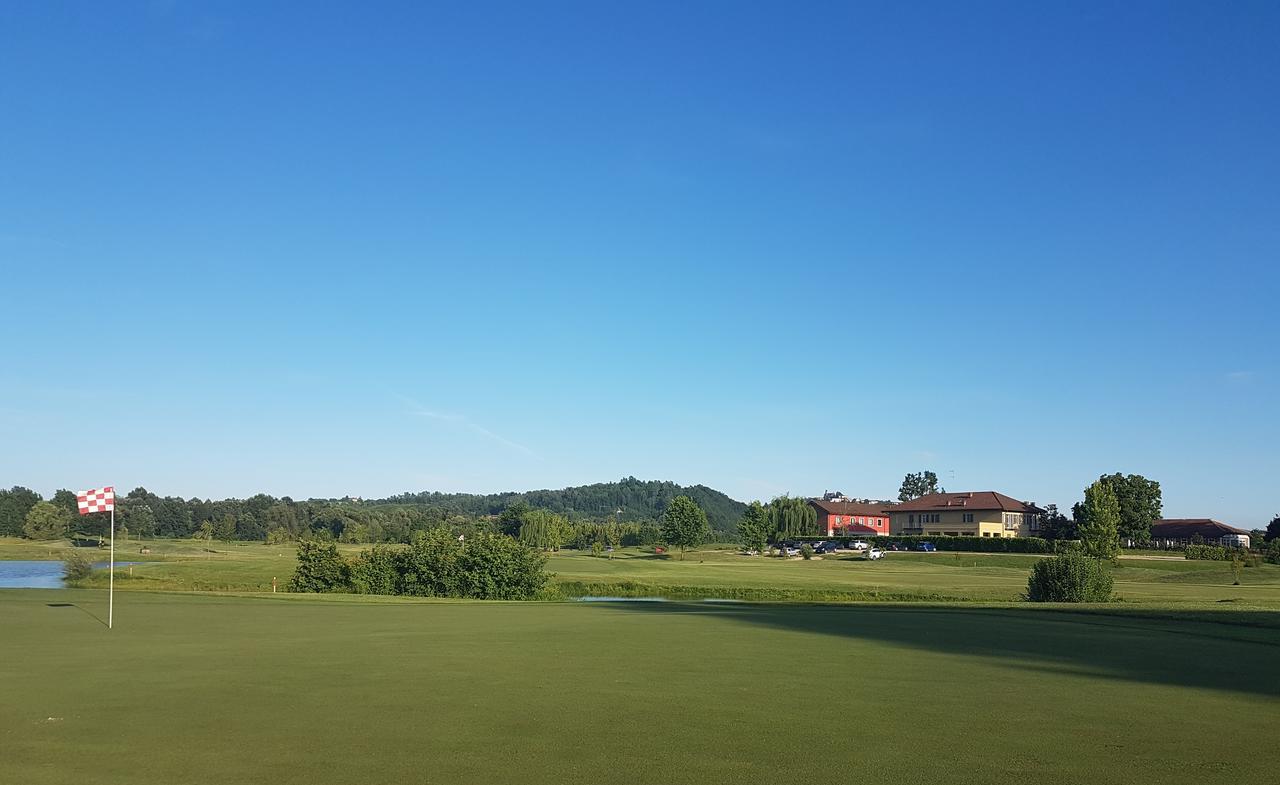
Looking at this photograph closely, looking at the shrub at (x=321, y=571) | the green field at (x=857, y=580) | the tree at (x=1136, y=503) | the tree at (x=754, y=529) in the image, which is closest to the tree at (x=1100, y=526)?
the green field at (x=857, y=580)

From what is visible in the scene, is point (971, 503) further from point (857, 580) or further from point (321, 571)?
point (321, 571)

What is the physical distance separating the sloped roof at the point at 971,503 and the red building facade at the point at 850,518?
15.1 m

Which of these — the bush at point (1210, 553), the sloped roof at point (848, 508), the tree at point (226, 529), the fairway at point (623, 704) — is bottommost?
the tree at point (226, 529)

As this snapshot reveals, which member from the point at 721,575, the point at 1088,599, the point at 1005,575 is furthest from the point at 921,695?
the point at 1005,575

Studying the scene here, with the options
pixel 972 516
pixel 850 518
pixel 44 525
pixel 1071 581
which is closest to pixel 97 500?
pixel 1071 581

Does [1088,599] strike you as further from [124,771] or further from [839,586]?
[124,771]

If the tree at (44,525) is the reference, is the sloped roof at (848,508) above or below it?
above

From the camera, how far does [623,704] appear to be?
13180 millimetres

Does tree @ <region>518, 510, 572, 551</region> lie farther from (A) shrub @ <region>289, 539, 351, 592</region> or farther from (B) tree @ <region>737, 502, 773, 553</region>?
(A) shrub @ <region>289, 539, 351, 592</region>

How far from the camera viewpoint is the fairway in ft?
31.8

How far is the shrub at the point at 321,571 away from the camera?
52.2 meters

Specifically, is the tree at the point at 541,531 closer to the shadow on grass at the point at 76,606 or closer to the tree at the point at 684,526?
the tree at the point at 684,526

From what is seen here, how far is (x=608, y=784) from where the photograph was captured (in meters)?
8.90

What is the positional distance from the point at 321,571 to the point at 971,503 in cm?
11073
